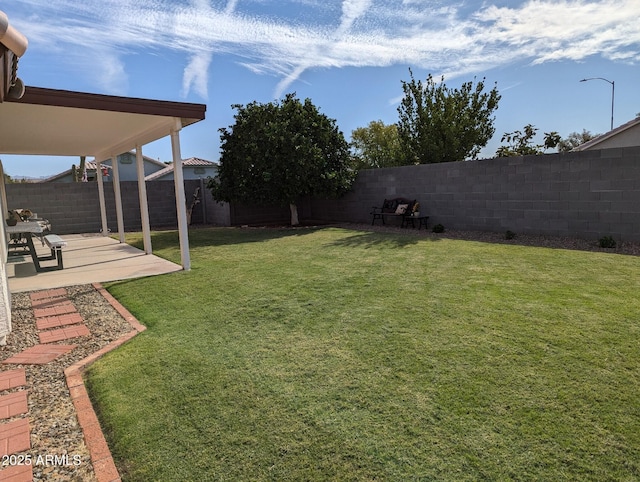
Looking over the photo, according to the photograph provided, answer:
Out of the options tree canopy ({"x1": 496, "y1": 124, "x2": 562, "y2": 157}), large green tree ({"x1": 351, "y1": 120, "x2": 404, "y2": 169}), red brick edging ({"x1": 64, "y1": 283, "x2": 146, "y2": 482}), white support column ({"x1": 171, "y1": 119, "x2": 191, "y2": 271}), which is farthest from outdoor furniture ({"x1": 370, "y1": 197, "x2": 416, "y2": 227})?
large green tree ({"x1": 351, "y1": 120, "x2": 404, "y2": 169})

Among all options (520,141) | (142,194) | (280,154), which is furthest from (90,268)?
(520,141)

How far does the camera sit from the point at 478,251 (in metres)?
8.12

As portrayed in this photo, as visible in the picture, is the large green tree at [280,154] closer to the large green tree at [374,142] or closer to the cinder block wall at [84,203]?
the cinder block wall at [84,203]

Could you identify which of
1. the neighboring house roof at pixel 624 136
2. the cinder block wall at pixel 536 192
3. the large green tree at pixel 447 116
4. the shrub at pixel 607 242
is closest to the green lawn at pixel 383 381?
the shrub at pixel 607 242

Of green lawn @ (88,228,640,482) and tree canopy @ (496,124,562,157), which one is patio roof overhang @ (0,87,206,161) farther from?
tree canopy @ (496,124,562,157)

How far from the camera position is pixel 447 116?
17203mm

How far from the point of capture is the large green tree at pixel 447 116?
17.4 meters

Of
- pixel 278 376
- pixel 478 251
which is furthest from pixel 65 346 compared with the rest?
pixel 478 251

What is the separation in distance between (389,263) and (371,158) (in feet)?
75.8

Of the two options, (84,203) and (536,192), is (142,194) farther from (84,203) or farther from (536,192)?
(536,192)

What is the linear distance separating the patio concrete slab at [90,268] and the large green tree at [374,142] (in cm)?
1955

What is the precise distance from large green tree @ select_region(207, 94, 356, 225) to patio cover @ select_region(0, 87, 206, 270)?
4202 mm

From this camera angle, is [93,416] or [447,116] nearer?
[93,416]

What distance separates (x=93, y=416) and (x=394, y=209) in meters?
11.5
